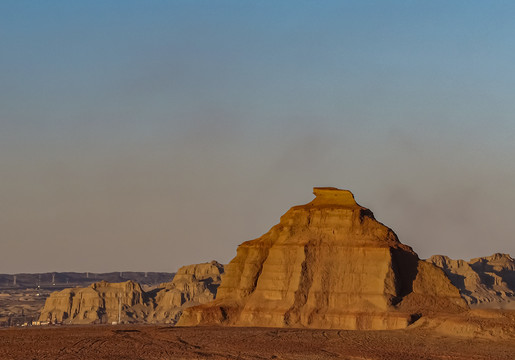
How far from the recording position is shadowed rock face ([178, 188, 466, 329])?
3312 inches

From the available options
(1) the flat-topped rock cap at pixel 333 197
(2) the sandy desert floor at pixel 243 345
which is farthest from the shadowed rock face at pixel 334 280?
(2) the sandy desert floor at pixel 243 345

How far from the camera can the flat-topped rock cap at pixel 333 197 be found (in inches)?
3676

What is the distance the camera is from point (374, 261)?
8638 cm

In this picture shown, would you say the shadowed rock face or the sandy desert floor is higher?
the shadowed rock face

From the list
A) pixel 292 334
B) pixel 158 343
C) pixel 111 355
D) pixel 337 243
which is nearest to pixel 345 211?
pixel 337 243

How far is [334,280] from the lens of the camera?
86.8m

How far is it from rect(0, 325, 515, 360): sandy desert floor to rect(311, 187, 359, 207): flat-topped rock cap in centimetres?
1796

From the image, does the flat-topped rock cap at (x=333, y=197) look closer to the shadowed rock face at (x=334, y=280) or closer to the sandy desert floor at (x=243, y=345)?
the shadowed rock face at (x=334, y=280)

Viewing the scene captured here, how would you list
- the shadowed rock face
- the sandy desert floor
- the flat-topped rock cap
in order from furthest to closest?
the flat-topped rock cap
the shadowed rock face
the sandy desert floor

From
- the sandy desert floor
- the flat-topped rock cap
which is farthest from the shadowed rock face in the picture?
the sandy desert floor

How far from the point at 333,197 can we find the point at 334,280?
1071cm

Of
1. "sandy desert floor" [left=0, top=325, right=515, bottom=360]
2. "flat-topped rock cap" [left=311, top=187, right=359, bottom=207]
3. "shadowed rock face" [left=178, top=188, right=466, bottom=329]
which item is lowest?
"sandy desert floor" [left=0, top=325, right=515, bottom=360]

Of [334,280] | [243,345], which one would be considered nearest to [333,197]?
[334,280]

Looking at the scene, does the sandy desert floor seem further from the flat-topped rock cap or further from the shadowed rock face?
the flat-topped rock cap
